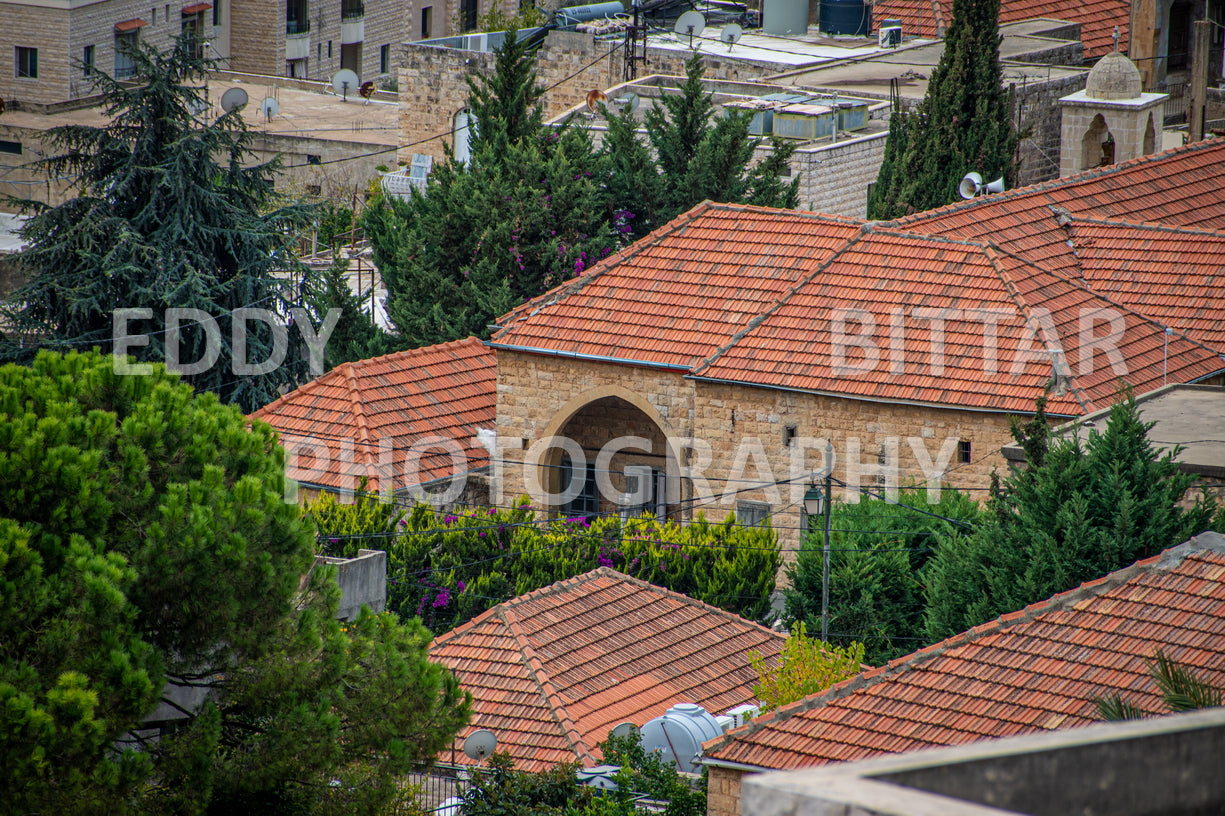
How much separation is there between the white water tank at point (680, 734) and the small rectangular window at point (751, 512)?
24.4 ft

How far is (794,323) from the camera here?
84.7 feet

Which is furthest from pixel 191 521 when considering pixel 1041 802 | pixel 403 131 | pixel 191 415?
pixel 403 131

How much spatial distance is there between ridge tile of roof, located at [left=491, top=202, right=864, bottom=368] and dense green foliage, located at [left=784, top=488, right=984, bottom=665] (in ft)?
14.2

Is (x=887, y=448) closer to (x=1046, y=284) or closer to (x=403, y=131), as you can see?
(x=1046, y=284)

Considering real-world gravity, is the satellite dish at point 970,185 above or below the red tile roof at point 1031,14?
below

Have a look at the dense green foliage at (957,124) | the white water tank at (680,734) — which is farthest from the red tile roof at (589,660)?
the dense green foliage at (957,124)

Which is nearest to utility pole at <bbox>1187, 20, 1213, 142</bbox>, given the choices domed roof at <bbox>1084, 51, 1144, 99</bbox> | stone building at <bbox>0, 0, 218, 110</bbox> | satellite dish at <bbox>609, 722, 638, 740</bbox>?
domed roof at <bbox>1084, 51, 1144, 99</bbox>

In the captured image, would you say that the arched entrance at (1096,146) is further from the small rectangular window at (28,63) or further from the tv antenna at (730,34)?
the small rectangular window at (28,63)

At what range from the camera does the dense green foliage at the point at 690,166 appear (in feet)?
108

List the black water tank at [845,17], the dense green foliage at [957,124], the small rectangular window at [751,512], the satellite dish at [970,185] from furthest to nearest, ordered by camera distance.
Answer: the black water tank at [845,17]
the dense green foliage at [957,124]
the satellite dish at [970,185]
the small rectangular window at [751,512]

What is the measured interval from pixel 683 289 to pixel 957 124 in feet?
27.9

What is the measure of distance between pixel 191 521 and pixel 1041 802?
9.16 metres

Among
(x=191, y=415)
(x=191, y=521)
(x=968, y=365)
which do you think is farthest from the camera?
(x=968, y=365)

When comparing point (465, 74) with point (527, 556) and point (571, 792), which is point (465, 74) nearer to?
point (527, 556)
